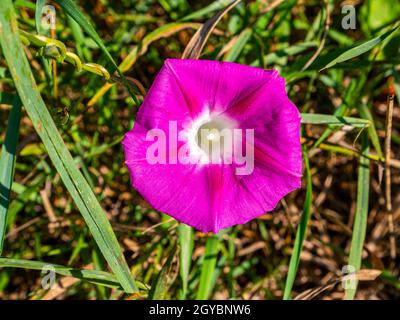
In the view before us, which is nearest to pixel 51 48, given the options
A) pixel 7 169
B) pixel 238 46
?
pixel 7 169

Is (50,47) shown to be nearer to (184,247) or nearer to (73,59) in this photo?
(73,59)

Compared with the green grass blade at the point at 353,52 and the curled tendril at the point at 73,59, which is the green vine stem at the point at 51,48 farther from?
the green grass blade at the point at 353,52

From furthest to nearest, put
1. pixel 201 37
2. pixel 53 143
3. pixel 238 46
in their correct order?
pixel 238 46
pixel 201 37
pixel 53 143

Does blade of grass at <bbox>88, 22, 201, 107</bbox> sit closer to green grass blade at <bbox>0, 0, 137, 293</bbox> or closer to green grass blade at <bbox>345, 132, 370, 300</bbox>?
green grass blade at <bbox>0, 0, 137, 293</bbox>

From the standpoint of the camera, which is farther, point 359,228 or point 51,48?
point 359,228

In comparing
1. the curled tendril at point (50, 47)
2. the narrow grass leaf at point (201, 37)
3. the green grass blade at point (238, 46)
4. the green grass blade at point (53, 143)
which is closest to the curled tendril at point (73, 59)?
the curled tendril at point (50, 47)

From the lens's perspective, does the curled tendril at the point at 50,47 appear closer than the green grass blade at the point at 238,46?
Yes
